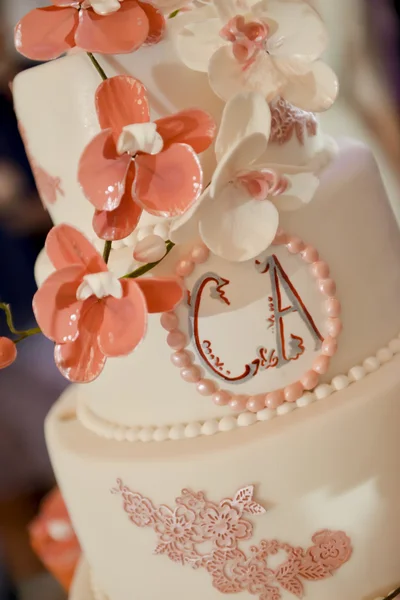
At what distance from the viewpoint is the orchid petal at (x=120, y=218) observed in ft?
2.16

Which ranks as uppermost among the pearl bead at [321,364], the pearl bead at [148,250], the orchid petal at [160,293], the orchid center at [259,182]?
the orchid center at [259,182]

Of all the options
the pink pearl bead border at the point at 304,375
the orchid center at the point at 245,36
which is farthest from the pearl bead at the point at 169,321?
the orchid center at the point at 245,36

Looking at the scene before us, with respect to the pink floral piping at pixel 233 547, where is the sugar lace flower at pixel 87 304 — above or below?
above

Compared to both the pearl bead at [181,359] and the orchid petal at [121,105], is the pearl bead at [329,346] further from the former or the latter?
the orchid petal at [121,105]

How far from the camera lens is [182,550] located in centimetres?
81

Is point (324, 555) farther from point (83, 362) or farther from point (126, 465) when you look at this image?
point (83, 362)

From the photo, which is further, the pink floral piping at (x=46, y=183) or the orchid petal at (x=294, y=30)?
the pink floral piping at (x=46, y=183)

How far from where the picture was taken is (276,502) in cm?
77

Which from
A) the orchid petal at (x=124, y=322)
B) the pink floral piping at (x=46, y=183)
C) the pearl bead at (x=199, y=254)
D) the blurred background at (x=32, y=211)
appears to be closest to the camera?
the orchid petal at (x=124, y=322)

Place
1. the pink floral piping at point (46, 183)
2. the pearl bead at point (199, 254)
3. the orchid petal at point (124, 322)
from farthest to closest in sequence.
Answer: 1. the pink floral piping at point (46, 183)
2. the pearl bead at point (199, 254)
3. the orchid petal at point (124, 322)

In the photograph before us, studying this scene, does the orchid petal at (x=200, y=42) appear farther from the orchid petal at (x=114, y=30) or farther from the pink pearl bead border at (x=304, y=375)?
the pink pearl bead border at (x=304, y=375)

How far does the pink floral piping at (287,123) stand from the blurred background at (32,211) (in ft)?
2.86

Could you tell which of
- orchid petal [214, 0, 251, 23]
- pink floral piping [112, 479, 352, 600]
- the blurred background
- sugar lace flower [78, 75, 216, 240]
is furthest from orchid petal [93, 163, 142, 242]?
the blurred background

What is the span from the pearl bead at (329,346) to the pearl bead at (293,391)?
0.05m
